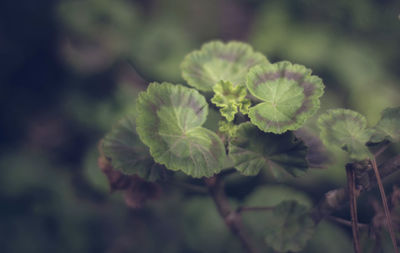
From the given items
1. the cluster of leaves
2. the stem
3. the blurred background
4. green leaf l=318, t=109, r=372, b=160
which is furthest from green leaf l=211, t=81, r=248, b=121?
the blurred background

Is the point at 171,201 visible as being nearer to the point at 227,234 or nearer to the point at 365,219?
the point at 227,234

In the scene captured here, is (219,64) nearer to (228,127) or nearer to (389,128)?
(228,127)

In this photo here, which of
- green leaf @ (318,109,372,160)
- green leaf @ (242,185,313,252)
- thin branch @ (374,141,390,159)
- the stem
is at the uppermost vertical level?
green leaf @ (318,109,372,160)

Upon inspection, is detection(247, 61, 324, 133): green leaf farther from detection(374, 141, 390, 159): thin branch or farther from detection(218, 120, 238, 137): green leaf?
detection(374, 141, 390, 159): thin branch

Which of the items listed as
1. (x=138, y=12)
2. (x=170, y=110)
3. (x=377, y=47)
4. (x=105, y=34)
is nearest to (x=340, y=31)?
(x=377, y=47)

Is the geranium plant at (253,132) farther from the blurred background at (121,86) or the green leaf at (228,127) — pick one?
the blurred background at (121,86)

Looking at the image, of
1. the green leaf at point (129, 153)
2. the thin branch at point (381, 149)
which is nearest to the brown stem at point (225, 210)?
the green leaf at point (129, 153)
